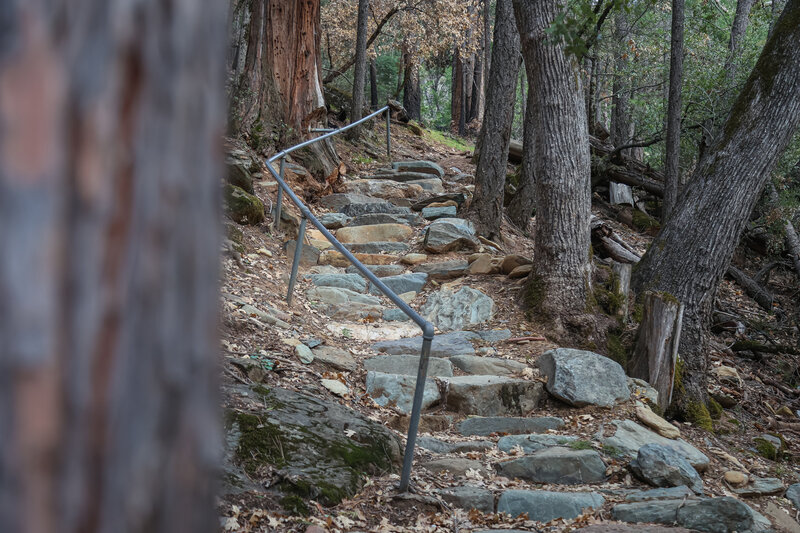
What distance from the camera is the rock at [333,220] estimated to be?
9602 mm

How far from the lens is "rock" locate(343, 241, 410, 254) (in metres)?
9.09

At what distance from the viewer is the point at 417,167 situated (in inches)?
530

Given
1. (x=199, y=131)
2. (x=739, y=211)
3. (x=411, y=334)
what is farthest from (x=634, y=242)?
(x=199, y=131)

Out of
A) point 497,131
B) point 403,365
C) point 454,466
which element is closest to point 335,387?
point 403,365

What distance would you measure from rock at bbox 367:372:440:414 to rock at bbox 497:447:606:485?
39.6 inches

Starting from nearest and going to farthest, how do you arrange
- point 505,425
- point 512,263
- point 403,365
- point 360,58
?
1. point 505,425
2. point 403,365
3. point 512,263
4. point 360,58

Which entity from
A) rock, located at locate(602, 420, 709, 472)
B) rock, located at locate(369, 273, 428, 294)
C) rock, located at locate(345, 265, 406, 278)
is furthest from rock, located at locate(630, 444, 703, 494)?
rock, located at locate(345, 265, 406, 278)

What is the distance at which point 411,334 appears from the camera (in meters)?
6.54

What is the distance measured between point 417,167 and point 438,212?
320 centimetres

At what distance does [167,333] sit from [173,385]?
52mm

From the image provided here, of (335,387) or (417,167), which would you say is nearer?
(335,387)

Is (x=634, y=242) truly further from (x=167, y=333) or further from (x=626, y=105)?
(x=167, y=333)

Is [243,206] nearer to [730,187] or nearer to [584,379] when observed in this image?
[584,379]

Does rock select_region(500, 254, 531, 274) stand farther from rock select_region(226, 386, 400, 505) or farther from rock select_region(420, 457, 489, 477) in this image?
rock select_region(226, 386, 400, 505)
